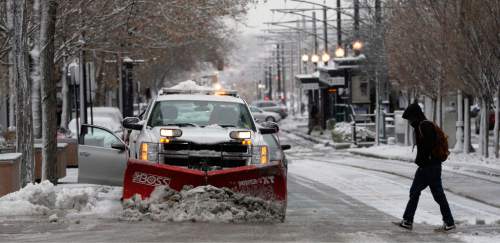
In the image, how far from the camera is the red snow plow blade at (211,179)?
13258 millimetres

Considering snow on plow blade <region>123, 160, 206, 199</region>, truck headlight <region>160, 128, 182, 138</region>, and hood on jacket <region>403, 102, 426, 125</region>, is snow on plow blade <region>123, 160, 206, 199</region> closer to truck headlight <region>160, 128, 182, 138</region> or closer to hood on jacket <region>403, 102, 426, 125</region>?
truck headlight <region>160, 128, 182, 138</region>

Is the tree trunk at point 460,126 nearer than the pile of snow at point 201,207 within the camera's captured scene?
No

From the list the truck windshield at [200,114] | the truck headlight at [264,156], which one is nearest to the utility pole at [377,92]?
the truck windshield at [200,114]

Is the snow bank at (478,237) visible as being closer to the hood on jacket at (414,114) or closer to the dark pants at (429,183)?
the dark pants at (429,183)

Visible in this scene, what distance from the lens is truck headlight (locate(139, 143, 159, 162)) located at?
13.7 metres

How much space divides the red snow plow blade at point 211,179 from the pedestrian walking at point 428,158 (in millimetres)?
1791

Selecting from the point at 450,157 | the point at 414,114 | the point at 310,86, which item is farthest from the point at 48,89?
the point at 310,86

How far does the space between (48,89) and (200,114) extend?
14.8 feet

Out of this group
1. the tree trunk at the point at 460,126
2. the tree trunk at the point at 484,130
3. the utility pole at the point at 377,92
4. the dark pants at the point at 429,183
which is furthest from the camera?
the utility pole at the point at 377,92

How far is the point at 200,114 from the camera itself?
15.3 metres

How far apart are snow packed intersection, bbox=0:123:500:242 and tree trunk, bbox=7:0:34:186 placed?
1454 millimetres

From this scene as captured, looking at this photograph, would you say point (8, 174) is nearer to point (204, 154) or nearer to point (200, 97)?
point (200, 97)

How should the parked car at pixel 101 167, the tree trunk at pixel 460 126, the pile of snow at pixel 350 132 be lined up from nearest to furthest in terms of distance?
1. the parked car at pixel 101 167
2. the tree trunk at pixel 460 126
3. the pile of snow at pixel 350 132

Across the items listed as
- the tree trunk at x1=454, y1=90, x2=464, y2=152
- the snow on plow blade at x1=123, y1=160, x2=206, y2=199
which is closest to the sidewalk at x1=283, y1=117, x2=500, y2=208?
the tree trunk at x1=454, y1=90, x2=464, y2=152
